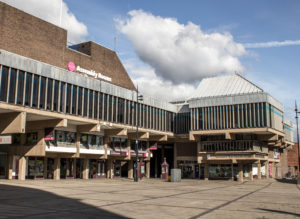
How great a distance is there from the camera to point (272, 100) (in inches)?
2080

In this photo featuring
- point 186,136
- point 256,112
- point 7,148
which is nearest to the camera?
point 7,148

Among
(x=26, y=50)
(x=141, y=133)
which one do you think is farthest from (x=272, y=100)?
(x=26, y=50)

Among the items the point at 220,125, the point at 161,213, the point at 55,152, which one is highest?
the point at 220,125

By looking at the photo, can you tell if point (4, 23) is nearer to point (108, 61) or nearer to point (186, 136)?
point (108, 61)

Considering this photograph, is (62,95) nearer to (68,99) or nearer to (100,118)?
(68,99)

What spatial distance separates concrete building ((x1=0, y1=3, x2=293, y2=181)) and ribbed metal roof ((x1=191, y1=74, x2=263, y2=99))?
179mm

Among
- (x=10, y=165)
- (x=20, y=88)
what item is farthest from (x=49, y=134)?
(x=20, y=88)

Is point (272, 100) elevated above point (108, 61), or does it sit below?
below

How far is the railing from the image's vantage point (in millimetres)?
52553

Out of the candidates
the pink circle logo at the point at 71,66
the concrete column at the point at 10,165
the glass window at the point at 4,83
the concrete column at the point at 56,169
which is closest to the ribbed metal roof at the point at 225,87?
the pink circle logo at the point at 71,66

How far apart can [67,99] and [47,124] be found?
12.6 feet

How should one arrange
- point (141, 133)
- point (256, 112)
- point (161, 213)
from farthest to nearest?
point (141, 133), point (256, 112), point (161, 213)

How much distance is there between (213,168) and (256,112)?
12.5 m

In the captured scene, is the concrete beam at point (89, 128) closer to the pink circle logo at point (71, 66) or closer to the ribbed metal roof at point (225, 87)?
the pink circle logo at point (71, 66)
